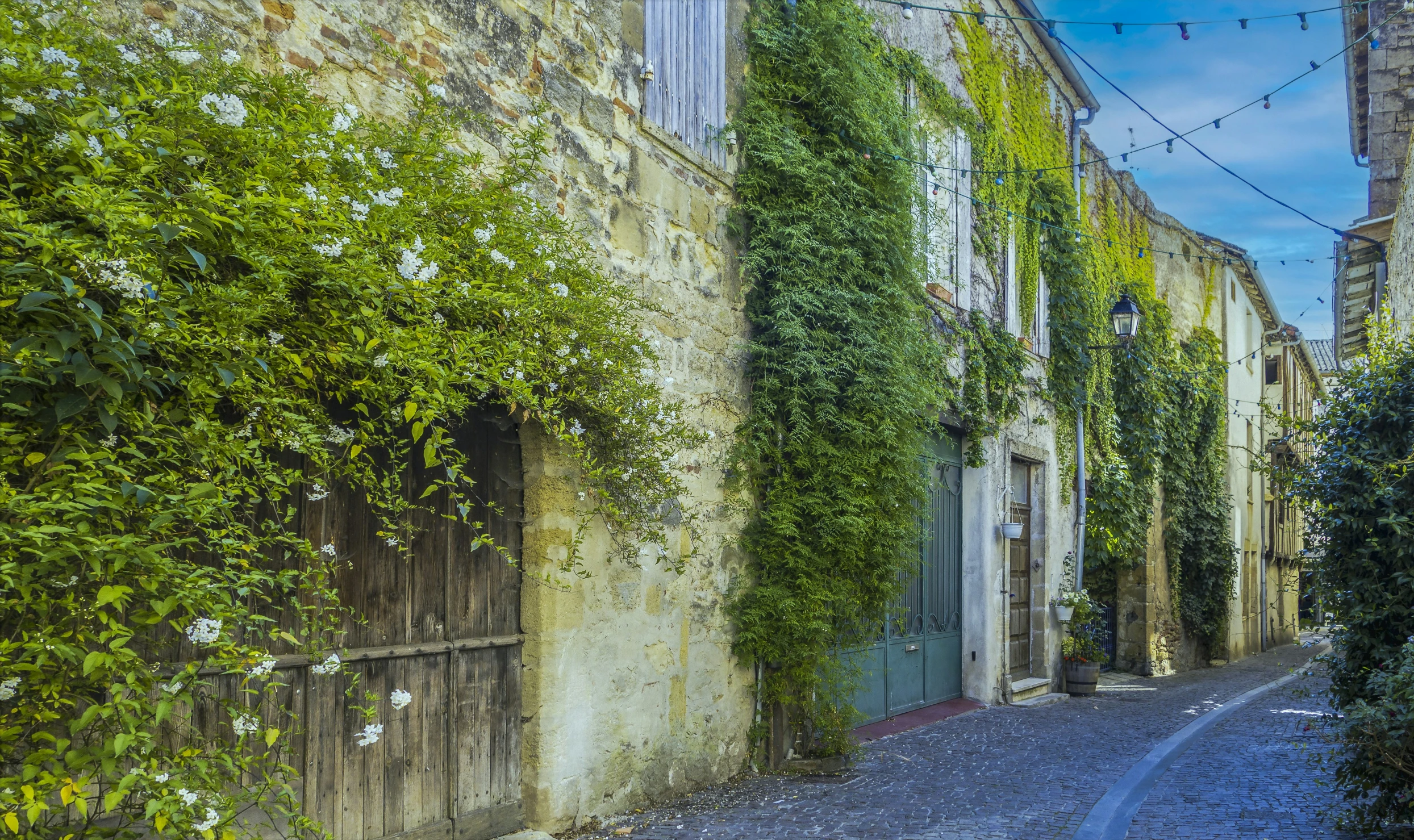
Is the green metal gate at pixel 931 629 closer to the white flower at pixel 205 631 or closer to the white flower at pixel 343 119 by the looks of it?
the white flower at pixel 343 119

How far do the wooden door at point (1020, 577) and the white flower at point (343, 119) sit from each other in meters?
8.44

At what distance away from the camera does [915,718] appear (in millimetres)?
8164

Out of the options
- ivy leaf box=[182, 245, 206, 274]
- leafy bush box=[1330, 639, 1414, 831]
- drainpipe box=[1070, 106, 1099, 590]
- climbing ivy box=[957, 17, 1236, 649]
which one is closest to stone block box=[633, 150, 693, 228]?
ivy leaf box=[182, 245, 206, 274]

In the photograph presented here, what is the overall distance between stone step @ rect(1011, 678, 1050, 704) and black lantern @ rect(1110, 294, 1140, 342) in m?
3.85

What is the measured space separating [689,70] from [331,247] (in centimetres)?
321

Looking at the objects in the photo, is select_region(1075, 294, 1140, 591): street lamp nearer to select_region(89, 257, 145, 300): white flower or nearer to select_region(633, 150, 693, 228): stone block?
select_region(633, 150, 693, 228): stone block

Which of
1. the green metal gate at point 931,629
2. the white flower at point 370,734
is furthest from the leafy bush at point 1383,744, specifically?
the white flower at point 370,734

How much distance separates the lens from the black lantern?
439 inches

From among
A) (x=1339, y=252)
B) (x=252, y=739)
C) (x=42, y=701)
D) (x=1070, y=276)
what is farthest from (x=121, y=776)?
(x=1339, y=252)

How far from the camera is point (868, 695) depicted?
300 inches

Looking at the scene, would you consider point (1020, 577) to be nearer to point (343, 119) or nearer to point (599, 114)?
point (599, 114)

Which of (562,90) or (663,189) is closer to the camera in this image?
(562,90)

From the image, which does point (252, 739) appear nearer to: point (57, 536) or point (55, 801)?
point (55, 801)

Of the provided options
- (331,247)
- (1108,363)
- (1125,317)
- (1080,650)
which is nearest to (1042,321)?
(1125,317)
